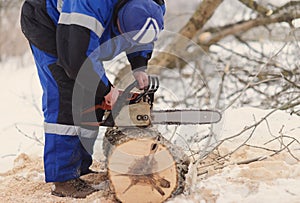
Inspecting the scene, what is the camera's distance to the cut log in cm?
192

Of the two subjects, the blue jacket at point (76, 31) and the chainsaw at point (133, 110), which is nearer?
the blue jacket at point (76, 31)

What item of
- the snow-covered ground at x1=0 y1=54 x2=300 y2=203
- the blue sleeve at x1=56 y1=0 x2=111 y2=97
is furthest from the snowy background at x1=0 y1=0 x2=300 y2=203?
the blue sleeve at x1=56 y1=0 x2=111 y2=97

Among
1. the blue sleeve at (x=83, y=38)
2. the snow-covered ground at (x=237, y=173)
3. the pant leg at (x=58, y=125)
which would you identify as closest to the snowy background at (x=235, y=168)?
the snow-covered ground at (x=237, y=173)

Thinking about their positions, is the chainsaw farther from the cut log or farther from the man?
the cut log

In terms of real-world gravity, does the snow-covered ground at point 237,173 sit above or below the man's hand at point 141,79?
below

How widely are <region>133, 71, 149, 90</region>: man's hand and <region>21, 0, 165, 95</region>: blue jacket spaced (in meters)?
0.14

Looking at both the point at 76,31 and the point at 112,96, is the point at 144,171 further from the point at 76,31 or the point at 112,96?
the point at 76,31

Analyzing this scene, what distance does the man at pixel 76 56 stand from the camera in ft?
6.46

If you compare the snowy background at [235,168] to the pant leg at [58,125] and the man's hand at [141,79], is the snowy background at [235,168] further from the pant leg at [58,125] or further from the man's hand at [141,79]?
the man's hand at [141,79]

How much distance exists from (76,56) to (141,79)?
0.39 m

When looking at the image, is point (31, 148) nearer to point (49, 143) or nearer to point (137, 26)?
point (49, 143)

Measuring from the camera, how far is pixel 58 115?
7.14ft

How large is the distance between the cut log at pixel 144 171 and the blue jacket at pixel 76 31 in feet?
0.97

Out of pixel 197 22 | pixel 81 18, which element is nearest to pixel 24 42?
pixel 197 22
